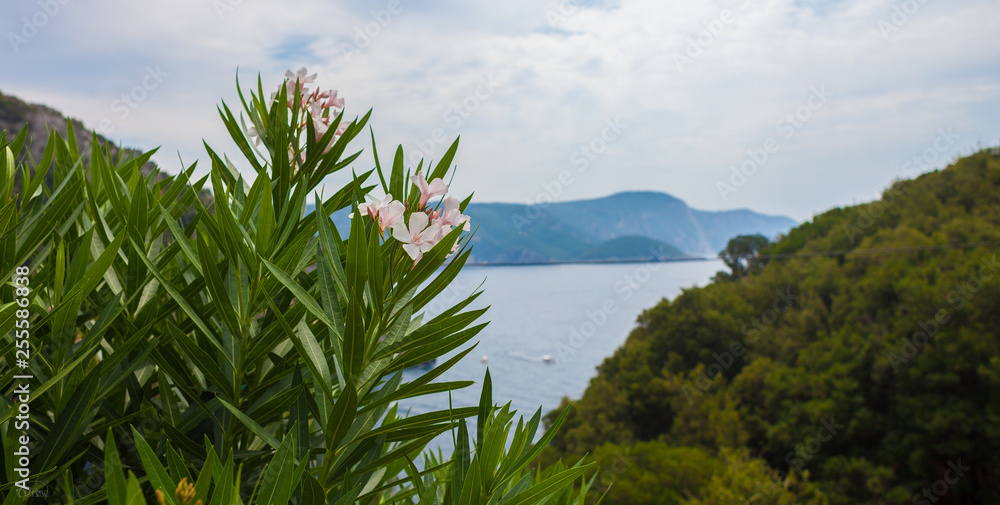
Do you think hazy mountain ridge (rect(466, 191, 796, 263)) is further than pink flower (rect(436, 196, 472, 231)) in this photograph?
Yes

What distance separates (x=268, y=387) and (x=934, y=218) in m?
27.1

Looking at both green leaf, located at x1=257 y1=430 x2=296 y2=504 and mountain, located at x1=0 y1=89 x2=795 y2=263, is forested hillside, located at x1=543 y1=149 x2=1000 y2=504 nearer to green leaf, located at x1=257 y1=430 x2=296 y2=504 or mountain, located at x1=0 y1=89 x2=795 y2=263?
green leaf, located at x1=257 y1=430 x2=296 y2=504

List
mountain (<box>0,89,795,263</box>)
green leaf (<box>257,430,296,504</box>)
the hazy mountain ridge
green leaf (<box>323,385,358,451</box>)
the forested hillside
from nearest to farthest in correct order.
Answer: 1. green leaf (<box>257,430,296,504</box>)
2. green leaf (<box>323,385,358,451</box>)
3. the forested hillside
4. mountain (<box>0,89,795,263</box>)
5. the hazy mountain ridge

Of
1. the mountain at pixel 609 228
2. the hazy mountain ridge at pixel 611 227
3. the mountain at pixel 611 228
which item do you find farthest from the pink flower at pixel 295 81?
the hazy mountain ridge at pixel 611 227

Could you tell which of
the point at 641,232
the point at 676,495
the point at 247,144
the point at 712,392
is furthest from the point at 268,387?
the point at 641,232

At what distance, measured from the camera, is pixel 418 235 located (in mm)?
663

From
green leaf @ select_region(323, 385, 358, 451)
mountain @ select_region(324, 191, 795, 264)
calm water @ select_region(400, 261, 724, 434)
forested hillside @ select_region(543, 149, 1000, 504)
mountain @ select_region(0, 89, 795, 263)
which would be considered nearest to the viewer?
green leaf @ select_region(323, 385, 358, 451)

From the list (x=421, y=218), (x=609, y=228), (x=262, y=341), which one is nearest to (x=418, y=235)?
(x=421, y=218)

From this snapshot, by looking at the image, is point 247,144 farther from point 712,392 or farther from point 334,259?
point 712,392

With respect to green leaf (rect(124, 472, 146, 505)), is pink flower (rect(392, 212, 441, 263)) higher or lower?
higher

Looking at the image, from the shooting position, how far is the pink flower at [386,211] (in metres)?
0.67

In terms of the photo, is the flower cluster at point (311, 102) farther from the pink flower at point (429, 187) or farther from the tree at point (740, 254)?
the tree at point (740, 254)

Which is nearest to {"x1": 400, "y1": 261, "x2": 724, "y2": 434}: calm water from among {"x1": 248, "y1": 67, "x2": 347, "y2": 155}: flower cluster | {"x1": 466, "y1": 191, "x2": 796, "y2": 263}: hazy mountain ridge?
{"x1": 466, "y1": 191, "x2": 796, "y2": 263}: hazy mountain ridge

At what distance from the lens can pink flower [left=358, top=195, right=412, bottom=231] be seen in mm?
670
